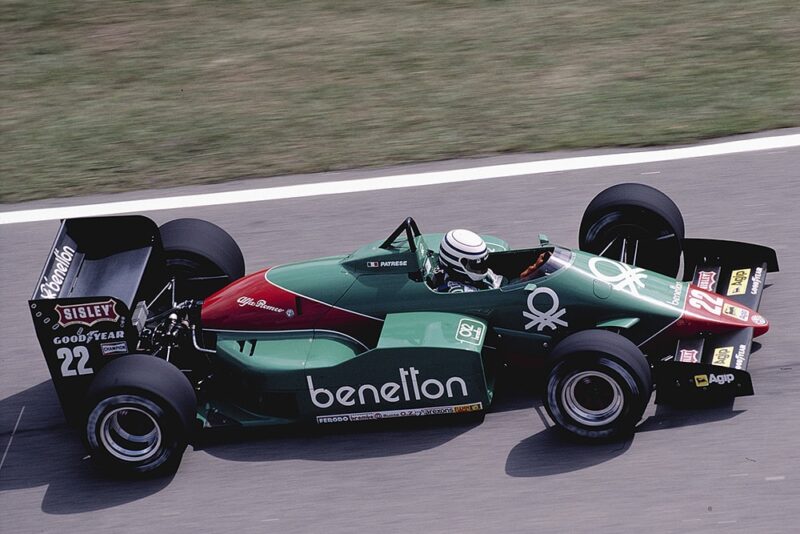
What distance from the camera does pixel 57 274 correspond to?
23.4 ft

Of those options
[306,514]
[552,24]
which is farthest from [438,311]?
[552,24]

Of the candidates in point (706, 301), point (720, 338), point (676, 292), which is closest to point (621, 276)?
point (676, 292)

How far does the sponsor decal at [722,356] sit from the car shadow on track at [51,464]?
128 inches

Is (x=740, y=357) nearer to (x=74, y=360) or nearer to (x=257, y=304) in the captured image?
(x=257, y=304)

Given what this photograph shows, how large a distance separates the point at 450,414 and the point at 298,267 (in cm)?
140

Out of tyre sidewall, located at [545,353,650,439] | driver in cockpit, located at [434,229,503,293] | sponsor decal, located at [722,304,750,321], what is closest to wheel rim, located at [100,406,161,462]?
driver in cockpit, located at [434,229,503,293]

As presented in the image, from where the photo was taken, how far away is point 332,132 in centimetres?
1109

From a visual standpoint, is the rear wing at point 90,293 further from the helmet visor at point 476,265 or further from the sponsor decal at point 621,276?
the sponsor decal at point 621,276

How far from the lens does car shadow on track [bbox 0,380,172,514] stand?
6.42 metres

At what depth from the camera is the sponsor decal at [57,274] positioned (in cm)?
691

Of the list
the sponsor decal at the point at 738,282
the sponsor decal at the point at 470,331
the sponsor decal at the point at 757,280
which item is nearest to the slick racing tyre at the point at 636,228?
the sponsor decal at the point at 738,282

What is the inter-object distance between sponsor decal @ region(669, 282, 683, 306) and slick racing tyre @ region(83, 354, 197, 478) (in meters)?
2.91

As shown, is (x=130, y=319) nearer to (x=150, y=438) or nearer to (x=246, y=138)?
(x=150, y=438)

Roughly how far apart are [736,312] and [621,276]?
2.41ft
